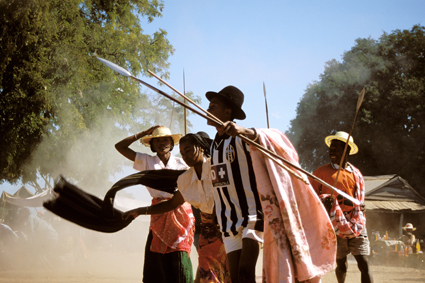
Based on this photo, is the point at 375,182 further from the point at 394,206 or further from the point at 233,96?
the point at 233,96

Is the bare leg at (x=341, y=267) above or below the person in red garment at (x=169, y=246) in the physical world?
below

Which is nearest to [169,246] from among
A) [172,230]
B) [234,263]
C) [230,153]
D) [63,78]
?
[172,230]

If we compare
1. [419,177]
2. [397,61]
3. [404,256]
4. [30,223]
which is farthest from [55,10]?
[397,61]

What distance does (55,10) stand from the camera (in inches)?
481

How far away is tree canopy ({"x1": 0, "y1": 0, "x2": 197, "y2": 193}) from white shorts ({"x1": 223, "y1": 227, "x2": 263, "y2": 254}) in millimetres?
8655

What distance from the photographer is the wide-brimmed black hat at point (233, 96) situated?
4.02m

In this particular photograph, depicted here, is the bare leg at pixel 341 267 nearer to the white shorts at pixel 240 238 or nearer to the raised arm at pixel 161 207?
the raised arm at pixel 161 207

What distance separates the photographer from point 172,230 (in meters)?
5.20

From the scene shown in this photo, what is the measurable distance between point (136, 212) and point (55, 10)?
924cm

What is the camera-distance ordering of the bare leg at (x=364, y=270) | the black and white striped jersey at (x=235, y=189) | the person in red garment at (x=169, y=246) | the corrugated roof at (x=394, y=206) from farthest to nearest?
the corrugated roof at (x=394, y=206)
the bare leg at (x=364, y=270)
the person in red garment at (x=169, y=246)
the black and white striped jersey at (x=235, y=189)

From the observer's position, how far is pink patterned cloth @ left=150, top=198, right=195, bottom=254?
17.0ft

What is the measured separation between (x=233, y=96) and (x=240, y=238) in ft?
4.23

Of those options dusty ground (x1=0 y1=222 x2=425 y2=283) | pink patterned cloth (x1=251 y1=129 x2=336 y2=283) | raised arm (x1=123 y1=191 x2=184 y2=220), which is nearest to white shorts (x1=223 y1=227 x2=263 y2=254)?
pink patterned cloth (x1=251 y1=129 x2=336 y2=283)

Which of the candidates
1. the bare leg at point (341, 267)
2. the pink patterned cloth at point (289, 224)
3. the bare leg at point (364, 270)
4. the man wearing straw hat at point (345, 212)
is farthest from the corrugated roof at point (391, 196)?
the pink patterned cloth at point (289, 224)
